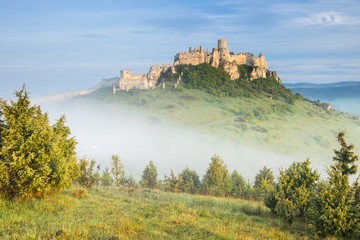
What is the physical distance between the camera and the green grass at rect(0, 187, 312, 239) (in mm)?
8719

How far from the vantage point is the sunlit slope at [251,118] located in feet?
355

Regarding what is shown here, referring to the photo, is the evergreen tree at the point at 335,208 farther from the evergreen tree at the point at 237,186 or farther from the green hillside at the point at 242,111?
the green hillside at the point at 242,111

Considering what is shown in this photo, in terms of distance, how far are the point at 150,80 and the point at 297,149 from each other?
75.6m

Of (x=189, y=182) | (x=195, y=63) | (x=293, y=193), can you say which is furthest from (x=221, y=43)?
(x=293, y=193)

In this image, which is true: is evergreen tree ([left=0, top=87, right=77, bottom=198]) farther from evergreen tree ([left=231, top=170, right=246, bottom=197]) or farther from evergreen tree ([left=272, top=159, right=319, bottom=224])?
evergreen tree ([left=231, top=170, right=246, bottom=197])

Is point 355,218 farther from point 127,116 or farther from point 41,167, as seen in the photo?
point 127,116

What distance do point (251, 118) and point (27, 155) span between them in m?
115

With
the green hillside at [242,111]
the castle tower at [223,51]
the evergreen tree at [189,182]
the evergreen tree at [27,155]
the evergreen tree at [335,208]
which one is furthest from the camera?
the castle tower at [223,51]

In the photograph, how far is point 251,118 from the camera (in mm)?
119500

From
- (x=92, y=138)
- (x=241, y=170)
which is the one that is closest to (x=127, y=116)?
(x=92, y=138)

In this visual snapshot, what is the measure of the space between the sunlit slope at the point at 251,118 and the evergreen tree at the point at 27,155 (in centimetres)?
9647

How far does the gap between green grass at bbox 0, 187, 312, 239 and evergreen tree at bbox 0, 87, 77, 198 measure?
2.39 ft

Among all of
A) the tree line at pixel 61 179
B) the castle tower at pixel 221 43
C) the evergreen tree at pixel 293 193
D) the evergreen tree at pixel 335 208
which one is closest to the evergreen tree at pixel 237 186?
the evergreen tree at pixel 293 193

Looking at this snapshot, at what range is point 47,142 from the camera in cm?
1215
